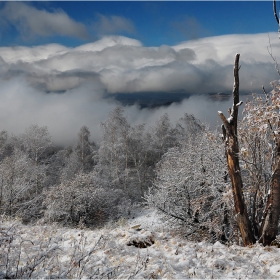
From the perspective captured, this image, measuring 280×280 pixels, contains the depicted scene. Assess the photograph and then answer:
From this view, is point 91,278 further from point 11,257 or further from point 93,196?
point 93,196

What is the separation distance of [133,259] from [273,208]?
141 inches

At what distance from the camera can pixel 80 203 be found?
23547mm

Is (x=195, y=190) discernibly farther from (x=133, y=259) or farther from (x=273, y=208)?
(x=133, y=259)

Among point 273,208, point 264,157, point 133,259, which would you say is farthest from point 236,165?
point 133,259

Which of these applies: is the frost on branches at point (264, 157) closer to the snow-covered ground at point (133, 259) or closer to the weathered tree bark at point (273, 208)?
the weathered tree bark at point (273, 208)

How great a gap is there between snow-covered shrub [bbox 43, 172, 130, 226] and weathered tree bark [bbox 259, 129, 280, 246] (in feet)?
52.8

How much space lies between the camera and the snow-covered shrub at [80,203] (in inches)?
878

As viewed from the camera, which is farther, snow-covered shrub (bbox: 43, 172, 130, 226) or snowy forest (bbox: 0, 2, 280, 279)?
snow-covered shrub (bbox: 43, 172, 130, 226)

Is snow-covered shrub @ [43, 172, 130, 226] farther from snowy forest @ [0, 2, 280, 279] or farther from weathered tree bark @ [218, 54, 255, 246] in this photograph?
weathered tree bark @ [218, 54, 255, 246]

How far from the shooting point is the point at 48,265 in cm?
446

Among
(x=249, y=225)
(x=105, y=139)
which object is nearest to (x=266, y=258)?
(x=249, y=225)

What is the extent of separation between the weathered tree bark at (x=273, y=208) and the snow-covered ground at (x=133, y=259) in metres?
0.43

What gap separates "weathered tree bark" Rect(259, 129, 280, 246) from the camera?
22.0 ft

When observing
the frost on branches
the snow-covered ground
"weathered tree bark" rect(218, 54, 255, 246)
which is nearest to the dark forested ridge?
the frost on branches
